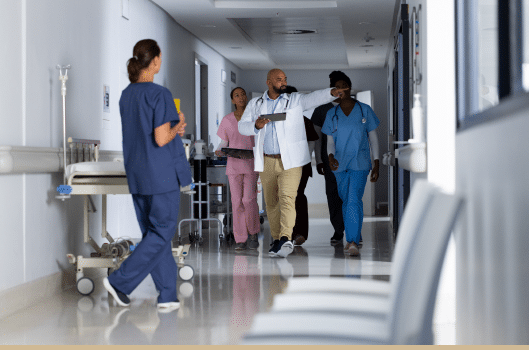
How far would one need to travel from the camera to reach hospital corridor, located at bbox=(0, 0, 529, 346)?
4.98 ft

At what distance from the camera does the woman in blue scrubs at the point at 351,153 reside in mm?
5531

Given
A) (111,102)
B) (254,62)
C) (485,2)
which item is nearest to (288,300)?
(485,2)

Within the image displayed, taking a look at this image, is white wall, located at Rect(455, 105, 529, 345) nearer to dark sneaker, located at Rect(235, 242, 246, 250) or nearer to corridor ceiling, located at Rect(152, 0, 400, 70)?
dark sneaker, located at Rect(235, 242, 246, 250)

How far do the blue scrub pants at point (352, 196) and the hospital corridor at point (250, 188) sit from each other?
13 millimetres

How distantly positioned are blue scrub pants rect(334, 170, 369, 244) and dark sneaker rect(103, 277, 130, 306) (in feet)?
8.38

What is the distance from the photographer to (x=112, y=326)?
317cm

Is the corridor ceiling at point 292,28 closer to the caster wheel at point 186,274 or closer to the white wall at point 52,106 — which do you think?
the white wall at point 52,106

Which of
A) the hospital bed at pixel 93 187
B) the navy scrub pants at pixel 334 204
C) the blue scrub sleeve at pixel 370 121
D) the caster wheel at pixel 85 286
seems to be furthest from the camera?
the navy scrub pants at pixel 334 204

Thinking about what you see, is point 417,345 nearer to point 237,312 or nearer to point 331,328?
point 331,328

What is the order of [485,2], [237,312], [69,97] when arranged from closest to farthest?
1. [485,2]
2. [237,312]
3. [69,97]

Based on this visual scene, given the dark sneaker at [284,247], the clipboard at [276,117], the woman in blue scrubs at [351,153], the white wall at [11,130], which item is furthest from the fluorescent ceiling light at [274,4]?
the white wall at [11,130]

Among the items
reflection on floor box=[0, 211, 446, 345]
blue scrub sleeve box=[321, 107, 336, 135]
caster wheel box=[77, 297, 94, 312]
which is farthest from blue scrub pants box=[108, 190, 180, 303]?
blue scrub sleeve box=[321, 107, 336, 135]

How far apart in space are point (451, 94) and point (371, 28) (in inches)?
223

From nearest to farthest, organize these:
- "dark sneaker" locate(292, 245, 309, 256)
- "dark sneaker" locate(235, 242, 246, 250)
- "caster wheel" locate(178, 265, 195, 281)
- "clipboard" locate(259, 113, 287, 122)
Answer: "caster wheel" locate(178, 265, 195, 281)
"clipboard" locate(259, 113, 287, 122)
"dark sneaker" locate(292, 245, 309, 256)
"dark sneaker" locate(235, 242, 246, 250)
